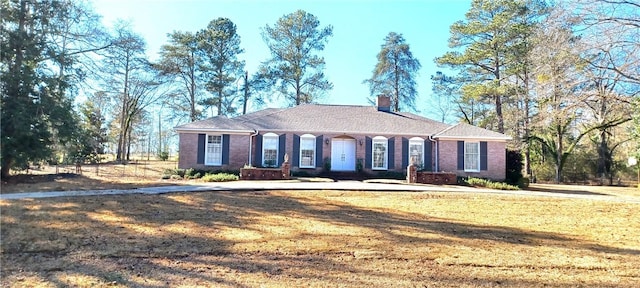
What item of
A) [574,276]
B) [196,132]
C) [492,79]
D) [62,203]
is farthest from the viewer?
[492,79]

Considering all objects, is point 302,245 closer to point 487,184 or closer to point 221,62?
point 487,184


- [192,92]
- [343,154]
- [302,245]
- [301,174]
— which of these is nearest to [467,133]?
[343,154]

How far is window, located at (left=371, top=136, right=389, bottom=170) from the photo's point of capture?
19406 mm

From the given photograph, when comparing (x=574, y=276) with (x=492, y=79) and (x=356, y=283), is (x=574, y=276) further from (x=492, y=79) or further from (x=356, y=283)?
(x=492, y=79)

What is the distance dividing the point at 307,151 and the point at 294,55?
1462cm

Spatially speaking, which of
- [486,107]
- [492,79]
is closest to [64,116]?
[492,79]

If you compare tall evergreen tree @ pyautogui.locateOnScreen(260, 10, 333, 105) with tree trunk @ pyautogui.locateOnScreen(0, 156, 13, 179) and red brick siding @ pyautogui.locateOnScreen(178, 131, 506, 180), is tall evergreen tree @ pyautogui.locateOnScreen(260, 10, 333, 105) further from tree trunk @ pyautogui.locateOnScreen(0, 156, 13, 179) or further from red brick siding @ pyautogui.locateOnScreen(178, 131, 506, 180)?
tree trunk @ pyautogui.locateOnScreen(0, 156, 13, 179)

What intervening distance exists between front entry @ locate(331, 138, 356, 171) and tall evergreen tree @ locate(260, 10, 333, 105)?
1312 cm

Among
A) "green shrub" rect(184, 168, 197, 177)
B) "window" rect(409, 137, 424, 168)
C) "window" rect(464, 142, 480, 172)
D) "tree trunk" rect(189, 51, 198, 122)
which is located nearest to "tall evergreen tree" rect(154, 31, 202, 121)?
"tree trunk" rect(189, 51, 198, 122)

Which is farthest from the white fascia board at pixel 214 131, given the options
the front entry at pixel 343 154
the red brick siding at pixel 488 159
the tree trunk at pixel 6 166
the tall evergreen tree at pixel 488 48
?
the tall evergreen tree at pixel 488 48

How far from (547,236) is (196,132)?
16.1 meters

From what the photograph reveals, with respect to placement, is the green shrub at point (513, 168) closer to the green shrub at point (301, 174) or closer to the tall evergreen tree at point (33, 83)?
the green shrub at point (301, 174)

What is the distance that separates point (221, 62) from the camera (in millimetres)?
30828

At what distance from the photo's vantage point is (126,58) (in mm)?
19453
